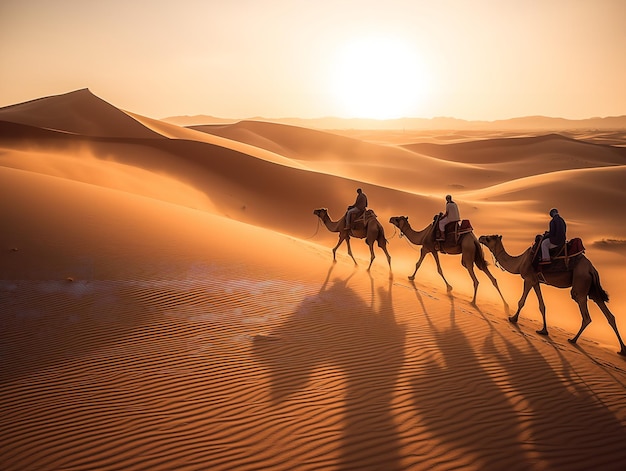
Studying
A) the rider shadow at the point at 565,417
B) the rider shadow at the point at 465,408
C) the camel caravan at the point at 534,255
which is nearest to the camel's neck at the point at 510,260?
the camel caravan at the point at 534,255

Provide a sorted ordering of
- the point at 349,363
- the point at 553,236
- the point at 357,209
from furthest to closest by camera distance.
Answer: the point at 357,209 < the point at 553,236 < the point at 349,363

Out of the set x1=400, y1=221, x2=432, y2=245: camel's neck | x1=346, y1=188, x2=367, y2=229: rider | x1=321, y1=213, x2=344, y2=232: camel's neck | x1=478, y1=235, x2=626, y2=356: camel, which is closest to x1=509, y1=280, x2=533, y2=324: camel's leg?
x1=478, y1=235, x2=626, y2=356: camel

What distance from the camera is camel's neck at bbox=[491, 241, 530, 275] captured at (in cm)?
940

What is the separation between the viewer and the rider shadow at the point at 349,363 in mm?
4656

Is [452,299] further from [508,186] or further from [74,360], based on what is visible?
[508,186]

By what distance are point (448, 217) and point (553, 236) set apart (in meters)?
2.81

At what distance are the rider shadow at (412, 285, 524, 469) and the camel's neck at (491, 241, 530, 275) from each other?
122 inches

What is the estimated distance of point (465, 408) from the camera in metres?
5.33

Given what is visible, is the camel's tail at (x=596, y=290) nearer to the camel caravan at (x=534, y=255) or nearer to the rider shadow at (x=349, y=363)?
the camel caravan at (x=534, y=255)

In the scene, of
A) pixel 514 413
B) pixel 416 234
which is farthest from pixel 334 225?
pixel 514 413

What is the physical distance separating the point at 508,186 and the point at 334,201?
14609 mm

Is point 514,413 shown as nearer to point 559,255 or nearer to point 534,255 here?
point 559,255

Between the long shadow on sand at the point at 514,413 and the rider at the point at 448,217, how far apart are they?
14.0 feet

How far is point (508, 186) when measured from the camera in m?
32.4
